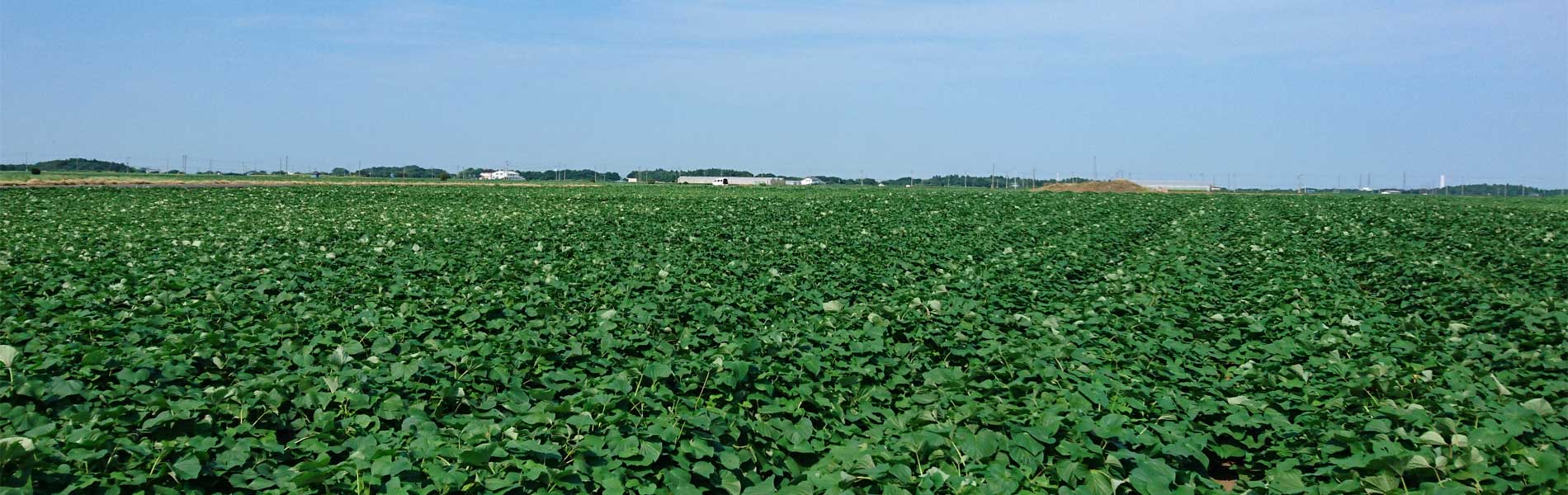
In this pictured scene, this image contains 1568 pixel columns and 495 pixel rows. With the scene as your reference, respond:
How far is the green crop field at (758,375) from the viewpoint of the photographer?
4270 millimetres

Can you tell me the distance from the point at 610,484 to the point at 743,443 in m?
1.28

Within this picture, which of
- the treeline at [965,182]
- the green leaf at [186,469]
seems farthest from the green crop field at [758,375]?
the treeline at [965,182]

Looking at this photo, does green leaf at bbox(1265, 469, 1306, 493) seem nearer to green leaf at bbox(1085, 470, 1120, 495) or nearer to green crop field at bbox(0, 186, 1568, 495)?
green crop field at bbox(0, 186, 1568, 495)

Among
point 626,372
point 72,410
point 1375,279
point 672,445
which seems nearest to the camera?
point 672,445

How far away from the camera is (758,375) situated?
19.5 feet

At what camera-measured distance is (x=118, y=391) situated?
505 centimetres

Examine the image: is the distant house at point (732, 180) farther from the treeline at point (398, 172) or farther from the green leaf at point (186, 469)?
the green leaf at point (186, 469)

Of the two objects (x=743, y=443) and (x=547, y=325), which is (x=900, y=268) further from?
(x=743, y=443)

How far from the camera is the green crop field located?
427cm

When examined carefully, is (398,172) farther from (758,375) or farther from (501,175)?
(758,375)

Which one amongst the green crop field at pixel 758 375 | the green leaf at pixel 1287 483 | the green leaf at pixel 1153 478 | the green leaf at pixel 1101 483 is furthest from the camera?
the green leaf at pixel 1287 483

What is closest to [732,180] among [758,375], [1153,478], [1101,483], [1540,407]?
[758,375]

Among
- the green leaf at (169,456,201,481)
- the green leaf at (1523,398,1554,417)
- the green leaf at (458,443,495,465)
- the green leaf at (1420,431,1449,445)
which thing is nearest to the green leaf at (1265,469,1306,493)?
the green leaf at (1420,431,1449,445)

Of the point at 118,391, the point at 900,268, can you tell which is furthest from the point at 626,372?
the point at 900,268
